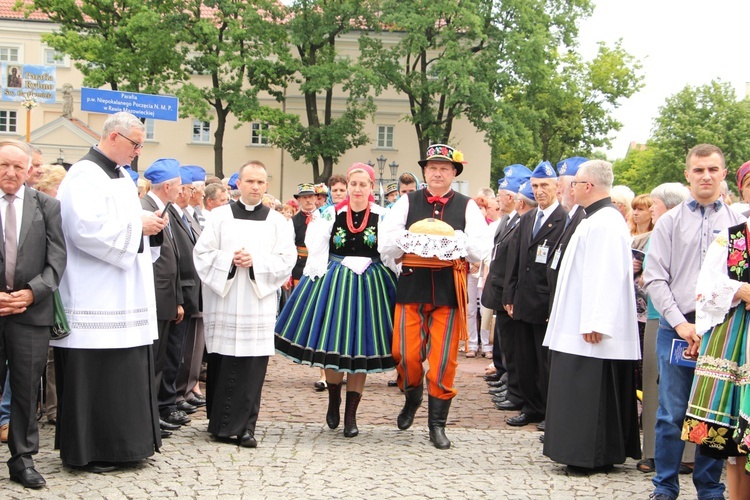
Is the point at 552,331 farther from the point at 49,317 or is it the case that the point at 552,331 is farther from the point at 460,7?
the point at 460,7

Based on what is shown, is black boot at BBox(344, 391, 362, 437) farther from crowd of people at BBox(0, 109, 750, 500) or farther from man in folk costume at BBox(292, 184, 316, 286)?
man in folk costume at BBox(292, 184, 316, 286)

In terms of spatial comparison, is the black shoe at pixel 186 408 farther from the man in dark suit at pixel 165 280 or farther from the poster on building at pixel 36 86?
the poster on building at pixel 36 86

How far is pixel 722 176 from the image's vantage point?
5.46m

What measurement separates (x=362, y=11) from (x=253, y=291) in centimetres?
3401

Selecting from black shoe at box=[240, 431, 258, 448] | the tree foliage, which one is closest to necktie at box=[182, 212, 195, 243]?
black shoe at box=[240, 431, 258, 448]

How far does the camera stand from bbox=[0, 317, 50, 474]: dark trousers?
5.24 meters

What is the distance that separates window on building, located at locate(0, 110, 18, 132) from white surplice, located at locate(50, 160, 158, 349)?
146ft

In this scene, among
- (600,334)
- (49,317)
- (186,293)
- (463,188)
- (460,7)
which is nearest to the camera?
(49,317)

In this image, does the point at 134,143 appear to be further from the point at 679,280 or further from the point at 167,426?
the point at 679,280

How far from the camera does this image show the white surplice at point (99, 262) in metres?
5.56

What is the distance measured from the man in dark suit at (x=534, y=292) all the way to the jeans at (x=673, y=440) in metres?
2.29

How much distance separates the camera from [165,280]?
7.07 metres

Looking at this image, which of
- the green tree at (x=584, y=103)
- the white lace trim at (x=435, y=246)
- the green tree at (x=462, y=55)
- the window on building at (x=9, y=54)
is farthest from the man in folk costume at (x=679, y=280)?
the window on building at (x=9, y=54)

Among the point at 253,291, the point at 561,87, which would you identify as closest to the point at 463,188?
the point at 253,291
